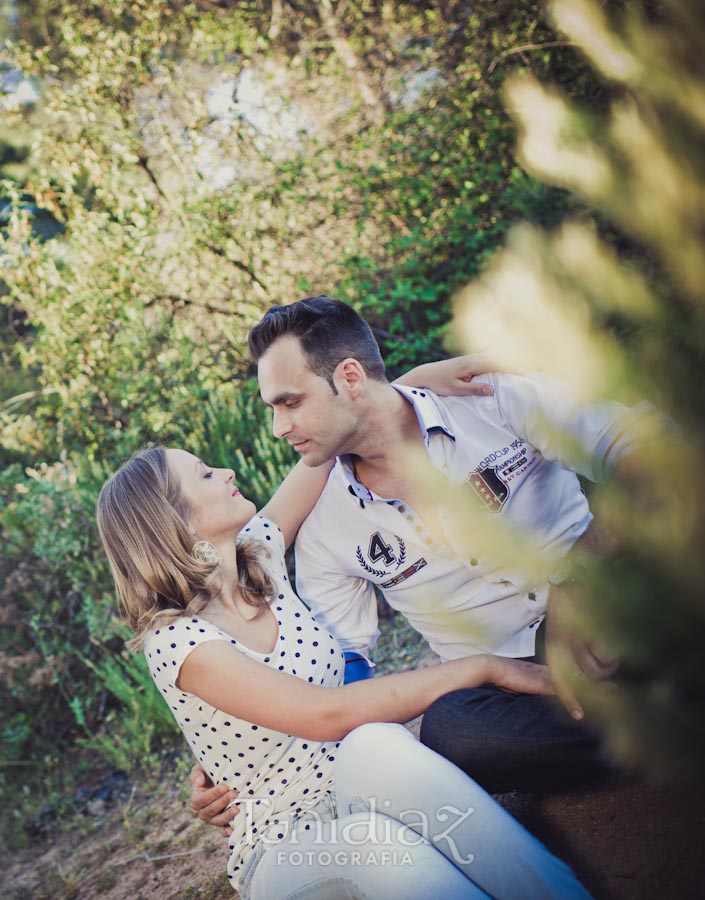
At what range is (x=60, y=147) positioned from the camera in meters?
6.00

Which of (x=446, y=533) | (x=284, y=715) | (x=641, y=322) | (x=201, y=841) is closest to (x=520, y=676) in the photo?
(x=446, y=533)

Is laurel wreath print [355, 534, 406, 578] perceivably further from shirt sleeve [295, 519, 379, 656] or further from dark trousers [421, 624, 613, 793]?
dark trousers [421, 624, 613, 793]

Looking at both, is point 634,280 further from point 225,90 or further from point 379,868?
point 225,90

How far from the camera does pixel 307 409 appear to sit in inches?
107

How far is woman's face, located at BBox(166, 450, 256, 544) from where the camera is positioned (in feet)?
8.09

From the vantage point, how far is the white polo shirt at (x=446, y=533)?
2523mm

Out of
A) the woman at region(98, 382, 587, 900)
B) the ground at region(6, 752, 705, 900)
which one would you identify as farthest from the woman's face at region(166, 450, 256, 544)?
the ground at region(6, 752, 705, 900)

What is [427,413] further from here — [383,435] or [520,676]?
[520,676]

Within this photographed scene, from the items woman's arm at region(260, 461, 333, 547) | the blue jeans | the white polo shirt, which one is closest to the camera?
the blue jeans

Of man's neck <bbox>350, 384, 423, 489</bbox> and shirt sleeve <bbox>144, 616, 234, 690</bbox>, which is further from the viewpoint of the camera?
man's neck <bbox>350, 384, 423, 489</bbox>

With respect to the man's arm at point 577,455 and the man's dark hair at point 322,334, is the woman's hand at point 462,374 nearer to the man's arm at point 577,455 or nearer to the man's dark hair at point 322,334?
the man's arm at point 577,455

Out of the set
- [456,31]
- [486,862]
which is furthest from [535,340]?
[456,31]

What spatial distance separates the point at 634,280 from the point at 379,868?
1.42 metres

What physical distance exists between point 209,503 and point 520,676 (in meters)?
1.06
